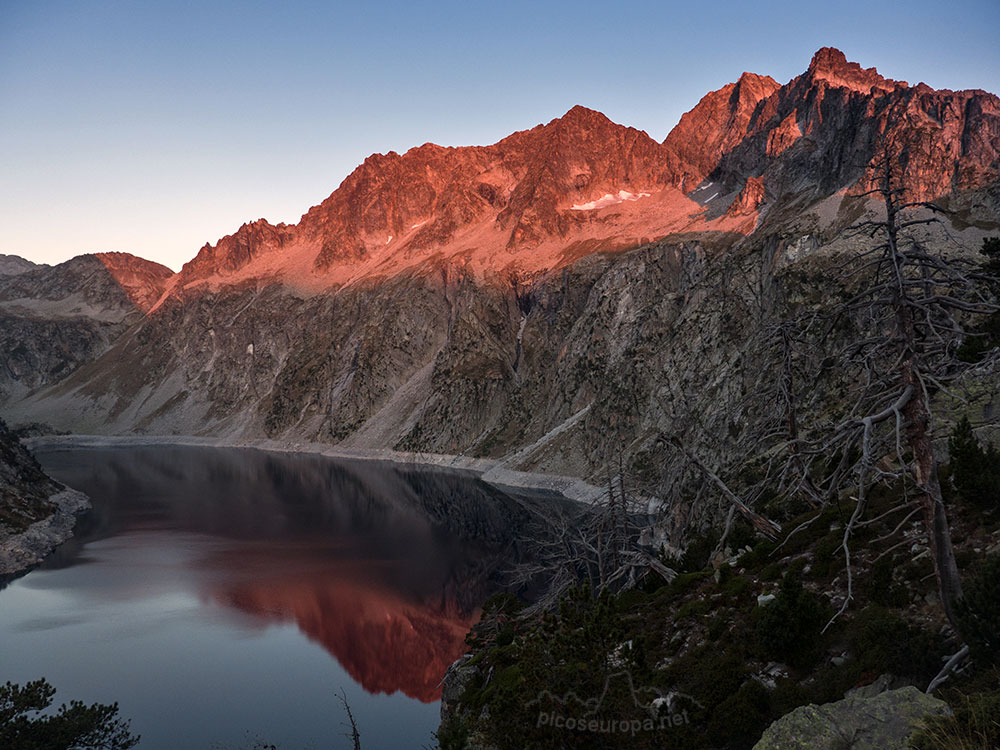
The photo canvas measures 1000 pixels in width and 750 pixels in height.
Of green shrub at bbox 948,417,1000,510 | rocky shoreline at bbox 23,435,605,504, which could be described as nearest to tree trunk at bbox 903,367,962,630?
green shrub at bbox 948,417,1000,510

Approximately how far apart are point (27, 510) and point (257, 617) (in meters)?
50.2

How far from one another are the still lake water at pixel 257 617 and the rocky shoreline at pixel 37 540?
89.4 inches

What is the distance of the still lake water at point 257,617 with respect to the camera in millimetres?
37344

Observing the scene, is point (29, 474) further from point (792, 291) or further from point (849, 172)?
point (849, 172)

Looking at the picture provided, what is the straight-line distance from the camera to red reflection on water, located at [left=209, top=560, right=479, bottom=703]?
4412 cm

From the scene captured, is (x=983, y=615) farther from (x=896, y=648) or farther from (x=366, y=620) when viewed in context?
(x=366, y=620)

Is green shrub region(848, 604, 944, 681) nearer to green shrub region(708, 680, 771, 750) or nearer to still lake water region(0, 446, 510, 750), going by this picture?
green shrub region(708, 680, 771, 750)

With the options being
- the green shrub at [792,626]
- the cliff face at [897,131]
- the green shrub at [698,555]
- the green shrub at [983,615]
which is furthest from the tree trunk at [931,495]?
the cliff face at [897,131]

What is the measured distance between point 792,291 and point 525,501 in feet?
164

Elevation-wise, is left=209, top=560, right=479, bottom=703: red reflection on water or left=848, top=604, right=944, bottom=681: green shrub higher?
left=848, top=604, right=944, bottom=681: green shrub

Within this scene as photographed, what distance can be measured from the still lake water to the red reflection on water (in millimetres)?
159

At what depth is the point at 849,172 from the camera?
14950 centimetres

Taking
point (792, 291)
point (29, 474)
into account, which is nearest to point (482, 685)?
point (792, 291)

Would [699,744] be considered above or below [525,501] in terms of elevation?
above
